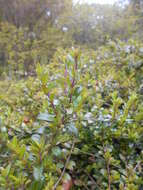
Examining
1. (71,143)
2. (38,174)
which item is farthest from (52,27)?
(38,174)

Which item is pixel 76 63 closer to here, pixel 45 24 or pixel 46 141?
pixel 46 141

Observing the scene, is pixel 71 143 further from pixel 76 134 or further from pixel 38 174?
pixel 38 174

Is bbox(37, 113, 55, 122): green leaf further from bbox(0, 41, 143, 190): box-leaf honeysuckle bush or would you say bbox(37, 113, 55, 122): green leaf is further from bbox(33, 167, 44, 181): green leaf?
bbox(33, 167, 44, 181): green leaf

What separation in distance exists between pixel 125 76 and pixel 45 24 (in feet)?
21.1

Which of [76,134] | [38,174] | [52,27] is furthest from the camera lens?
[52,27]

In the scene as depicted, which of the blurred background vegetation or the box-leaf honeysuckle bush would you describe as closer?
the box-leaf honeysuckle bush

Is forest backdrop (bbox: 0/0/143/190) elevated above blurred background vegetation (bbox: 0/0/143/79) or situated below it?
below

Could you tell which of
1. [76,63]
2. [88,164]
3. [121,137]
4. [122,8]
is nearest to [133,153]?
[121,137]

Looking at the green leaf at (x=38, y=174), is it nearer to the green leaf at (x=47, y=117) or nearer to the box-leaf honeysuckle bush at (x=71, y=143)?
the box-leaf honeysuckle bush at (x=71, y=143)

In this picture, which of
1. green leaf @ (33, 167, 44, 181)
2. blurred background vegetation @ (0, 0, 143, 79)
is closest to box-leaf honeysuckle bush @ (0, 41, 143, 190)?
green leaf @ (33, 167, 44, 181)

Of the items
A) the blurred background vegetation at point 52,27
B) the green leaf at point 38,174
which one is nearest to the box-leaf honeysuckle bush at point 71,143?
the green leaf at point 38,174

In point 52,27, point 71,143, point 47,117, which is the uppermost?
point 52,27

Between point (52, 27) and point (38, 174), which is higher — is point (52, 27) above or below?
above

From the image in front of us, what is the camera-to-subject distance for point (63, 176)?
0.67 meters
